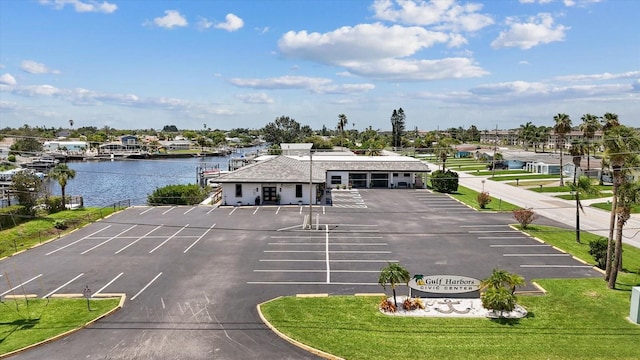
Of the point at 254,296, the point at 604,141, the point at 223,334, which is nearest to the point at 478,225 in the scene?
the point at 604,141

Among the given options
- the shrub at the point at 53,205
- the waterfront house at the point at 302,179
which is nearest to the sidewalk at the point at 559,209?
the waterfront house at the point at 302,179

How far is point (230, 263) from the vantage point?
27641 millimetres

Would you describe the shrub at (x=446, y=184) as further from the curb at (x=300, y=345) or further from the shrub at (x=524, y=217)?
the curb at (x=300, y=345)

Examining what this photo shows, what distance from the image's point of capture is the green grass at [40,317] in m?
17.9

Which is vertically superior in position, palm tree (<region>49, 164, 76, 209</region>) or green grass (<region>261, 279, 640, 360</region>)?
palm tree (<region>49, 164, 76, 209</region>)

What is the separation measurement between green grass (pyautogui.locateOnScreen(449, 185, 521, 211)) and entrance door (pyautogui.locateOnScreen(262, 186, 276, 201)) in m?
22.7

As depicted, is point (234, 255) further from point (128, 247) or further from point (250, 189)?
point (250, 189)

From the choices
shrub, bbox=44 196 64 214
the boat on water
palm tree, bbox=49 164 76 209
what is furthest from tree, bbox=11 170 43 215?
the boat on water

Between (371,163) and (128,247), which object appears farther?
(371,163)

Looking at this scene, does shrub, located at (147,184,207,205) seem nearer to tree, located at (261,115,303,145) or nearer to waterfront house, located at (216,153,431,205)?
waterfront house, located at (216,153,431,205)

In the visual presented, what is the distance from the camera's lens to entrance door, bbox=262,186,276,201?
162 ft

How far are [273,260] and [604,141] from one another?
67.9ft

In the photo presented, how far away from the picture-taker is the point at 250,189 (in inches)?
1924

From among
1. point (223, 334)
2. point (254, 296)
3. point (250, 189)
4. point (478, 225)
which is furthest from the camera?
point (250, 189)
